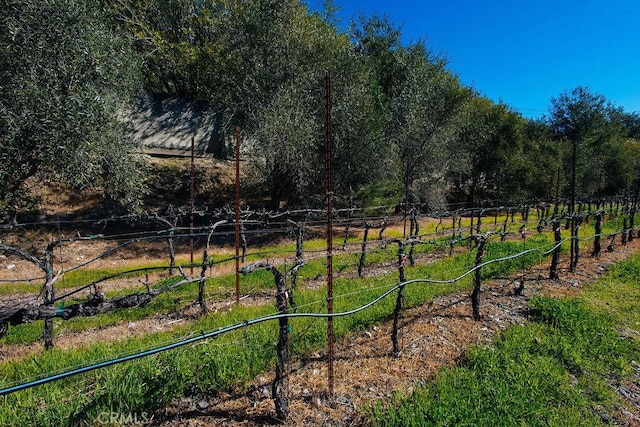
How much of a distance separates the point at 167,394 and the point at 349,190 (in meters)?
18.1

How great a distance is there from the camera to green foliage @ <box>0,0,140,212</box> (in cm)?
1156

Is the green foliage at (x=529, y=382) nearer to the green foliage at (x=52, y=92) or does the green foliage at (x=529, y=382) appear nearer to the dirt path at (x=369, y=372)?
the dirt path at (x=369, y=372)

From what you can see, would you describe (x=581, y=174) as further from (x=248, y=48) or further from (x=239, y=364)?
(x=239, y=364)

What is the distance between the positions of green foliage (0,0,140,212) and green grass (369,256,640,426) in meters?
12.6

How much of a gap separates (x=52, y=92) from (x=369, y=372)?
1250 centimetres

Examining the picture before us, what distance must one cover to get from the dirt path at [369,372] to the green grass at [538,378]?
312 mm

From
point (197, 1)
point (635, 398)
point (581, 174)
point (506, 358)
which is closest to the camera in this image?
point (635, 398)

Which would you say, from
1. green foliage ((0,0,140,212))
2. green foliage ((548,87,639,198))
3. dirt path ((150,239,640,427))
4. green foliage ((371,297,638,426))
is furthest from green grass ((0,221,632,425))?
green foliage ((548,87,639,198))

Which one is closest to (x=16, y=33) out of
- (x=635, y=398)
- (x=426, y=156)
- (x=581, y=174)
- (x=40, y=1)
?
(x=40, y=1)

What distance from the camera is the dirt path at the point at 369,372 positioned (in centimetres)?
440

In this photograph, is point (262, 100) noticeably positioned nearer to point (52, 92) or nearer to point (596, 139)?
point (52, 92)

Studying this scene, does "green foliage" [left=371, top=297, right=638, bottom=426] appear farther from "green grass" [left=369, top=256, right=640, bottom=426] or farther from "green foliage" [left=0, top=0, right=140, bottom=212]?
"green foliage" [left=0, top=0, right=140, bottom=212]

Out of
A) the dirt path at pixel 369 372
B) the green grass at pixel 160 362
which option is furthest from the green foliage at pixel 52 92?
the dirt path at pixel 369 372

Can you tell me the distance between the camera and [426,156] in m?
22.5
